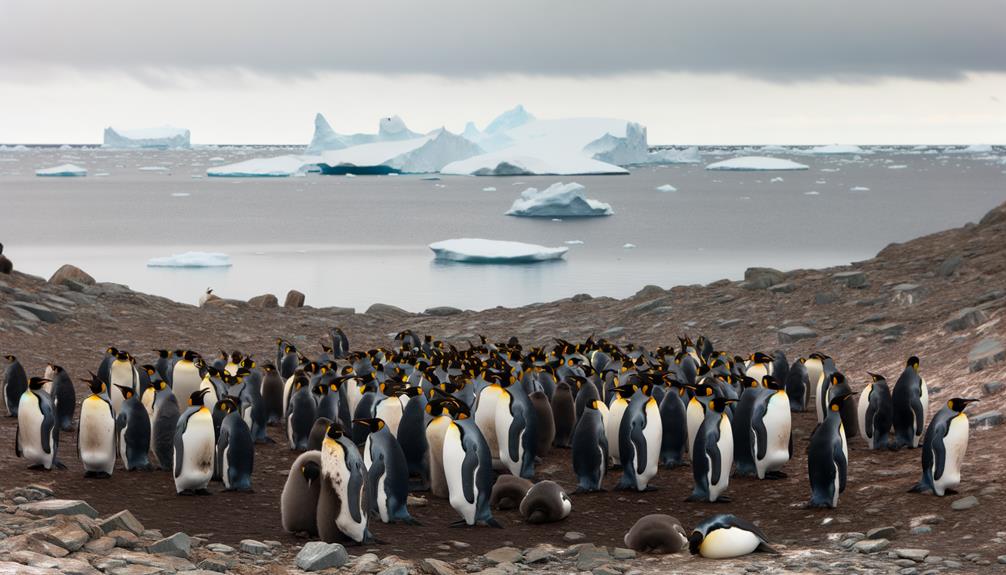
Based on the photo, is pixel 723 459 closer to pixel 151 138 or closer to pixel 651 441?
pixel 651 441

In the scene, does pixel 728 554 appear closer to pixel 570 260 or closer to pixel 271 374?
pixel 271 374

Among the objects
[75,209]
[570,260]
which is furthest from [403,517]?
[75,209]

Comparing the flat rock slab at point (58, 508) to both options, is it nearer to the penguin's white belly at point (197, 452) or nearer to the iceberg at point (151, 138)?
the penguin's white belly at point (197, 452)

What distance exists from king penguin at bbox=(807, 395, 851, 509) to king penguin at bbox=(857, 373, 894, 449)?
1669mm

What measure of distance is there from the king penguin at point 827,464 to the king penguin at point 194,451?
13.7 feet

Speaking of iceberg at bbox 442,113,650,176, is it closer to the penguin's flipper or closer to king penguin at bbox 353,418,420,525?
the penguin's flipper

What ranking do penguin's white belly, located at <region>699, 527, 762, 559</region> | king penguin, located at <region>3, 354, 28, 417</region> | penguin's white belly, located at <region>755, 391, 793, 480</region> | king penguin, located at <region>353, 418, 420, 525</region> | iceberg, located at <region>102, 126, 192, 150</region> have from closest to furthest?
penguin's white belly, located at <region>699, 527, 762, 559</region> < king penguin, located at <region>353, 418, 420, 525</region> < penguin's white belly, located at <region>755, 391, 793, 480</region> < king penguin, located at <region>3, 354, 28, 417</region> < iceberg, located at <region>102, 126, 192, 150</region>

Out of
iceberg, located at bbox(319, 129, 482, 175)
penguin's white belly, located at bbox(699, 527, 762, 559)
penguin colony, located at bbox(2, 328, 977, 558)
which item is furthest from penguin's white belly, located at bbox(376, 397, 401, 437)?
iceberg, located at bbox(319, 129, 482, 175)

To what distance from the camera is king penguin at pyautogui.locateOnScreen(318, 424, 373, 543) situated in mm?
6543

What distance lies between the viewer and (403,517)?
7.20 meters

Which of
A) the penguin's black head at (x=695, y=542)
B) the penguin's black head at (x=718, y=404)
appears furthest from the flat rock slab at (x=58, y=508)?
the penguin's black head at (x=718, y=404)

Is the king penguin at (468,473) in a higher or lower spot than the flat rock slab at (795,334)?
lower

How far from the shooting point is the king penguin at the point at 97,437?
26.1ft

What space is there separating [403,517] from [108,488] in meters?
2.21
